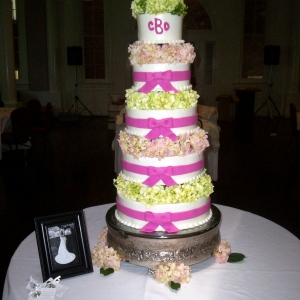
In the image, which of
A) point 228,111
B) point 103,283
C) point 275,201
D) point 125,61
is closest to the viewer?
point 103,283

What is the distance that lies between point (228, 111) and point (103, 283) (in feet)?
33.7

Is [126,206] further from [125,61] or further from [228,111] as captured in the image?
[125,61]

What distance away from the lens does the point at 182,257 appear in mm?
1739

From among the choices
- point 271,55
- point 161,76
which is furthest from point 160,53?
point 271,55

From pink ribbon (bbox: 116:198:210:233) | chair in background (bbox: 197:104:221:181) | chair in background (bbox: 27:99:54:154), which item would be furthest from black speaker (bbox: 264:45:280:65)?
pink ribbon (bbox: 116:198:210:233)

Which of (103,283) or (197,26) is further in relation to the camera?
(197,26)

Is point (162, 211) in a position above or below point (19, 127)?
above

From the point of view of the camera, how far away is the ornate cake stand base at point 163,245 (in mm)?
1723

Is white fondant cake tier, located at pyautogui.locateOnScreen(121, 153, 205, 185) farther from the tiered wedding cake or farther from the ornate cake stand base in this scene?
the ornate cake stand base

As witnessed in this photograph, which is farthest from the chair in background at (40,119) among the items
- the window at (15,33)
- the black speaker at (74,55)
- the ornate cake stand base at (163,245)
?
the ornate cake stand base at (163,245)

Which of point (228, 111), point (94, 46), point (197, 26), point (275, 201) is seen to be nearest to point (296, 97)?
point (228, 111)

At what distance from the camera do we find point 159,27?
1768mm

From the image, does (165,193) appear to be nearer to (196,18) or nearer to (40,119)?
(40,119)

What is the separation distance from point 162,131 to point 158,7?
0.53 meters
